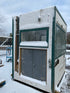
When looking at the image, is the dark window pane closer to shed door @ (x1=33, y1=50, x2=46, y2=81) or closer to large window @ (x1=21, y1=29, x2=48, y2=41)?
large window @ (x1=21, y1=29, x2=48, y2=41)

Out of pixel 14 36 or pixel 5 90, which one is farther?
pixel 14 36

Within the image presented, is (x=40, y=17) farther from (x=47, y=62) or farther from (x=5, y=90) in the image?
(x=5, y=90)

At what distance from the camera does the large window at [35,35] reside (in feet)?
8.63

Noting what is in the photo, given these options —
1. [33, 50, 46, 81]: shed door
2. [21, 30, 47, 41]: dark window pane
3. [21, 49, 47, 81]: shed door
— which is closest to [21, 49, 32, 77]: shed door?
[21, 49, 47, 81]: shed door

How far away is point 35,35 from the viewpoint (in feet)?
9.37

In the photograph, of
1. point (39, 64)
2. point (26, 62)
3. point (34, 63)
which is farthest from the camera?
point (26, 62)

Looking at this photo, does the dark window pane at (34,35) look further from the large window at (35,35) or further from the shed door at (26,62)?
the shed door at (26,62)

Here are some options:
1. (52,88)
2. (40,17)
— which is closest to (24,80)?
(52,88)

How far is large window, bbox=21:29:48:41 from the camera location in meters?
2.63

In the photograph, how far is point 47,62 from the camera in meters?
2.55

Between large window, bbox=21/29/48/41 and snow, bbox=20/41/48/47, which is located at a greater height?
large window, bbox=21/29/48/41

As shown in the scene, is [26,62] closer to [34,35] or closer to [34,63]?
[34,63]

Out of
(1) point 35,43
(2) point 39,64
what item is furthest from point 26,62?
(1) point 35,43

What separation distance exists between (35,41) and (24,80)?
1727mm
